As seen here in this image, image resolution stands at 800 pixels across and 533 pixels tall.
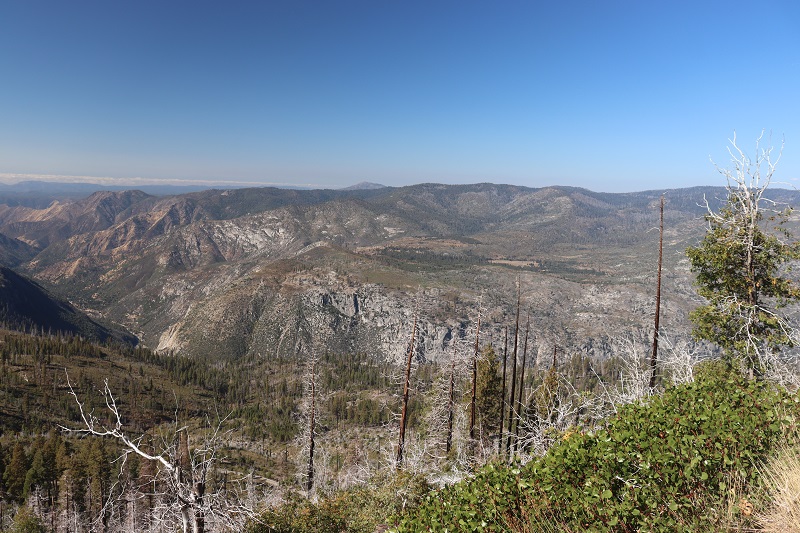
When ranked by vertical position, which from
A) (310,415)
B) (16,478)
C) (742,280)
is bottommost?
(16,478)

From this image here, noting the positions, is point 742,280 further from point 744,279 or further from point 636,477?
point 636,477

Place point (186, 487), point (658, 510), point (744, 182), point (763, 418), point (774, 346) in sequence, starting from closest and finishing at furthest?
point (658, 510) → point (763, 418) → point (186, 487) → point (744, 182) → point (774, 346)

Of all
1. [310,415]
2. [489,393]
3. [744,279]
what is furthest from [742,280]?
[489,393]

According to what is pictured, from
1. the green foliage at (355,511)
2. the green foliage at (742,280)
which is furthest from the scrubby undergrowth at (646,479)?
the green foliage at (742,280)

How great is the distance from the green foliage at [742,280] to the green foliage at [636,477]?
478 inches

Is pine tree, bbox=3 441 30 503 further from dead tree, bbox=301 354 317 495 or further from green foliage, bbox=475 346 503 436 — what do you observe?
green foliage, bbox=475 346 503 436

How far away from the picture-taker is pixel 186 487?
35.1 ft

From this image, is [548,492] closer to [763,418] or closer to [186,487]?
[763,418]

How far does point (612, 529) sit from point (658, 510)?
85 cm

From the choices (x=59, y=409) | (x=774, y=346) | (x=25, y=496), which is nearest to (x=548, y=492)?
(x=774, y=346)

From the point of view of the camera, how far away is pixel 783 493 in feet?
20.8

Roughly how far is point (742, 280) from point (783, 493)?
1664 centimetres

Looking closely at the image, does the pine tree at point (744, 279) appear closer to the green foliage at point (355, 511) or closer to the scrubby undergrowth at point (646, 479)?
the scrubby undergrowth at point (646, 479)

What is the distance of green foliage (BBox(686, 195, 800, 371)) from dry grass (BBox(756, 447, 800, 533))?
1286 cm
